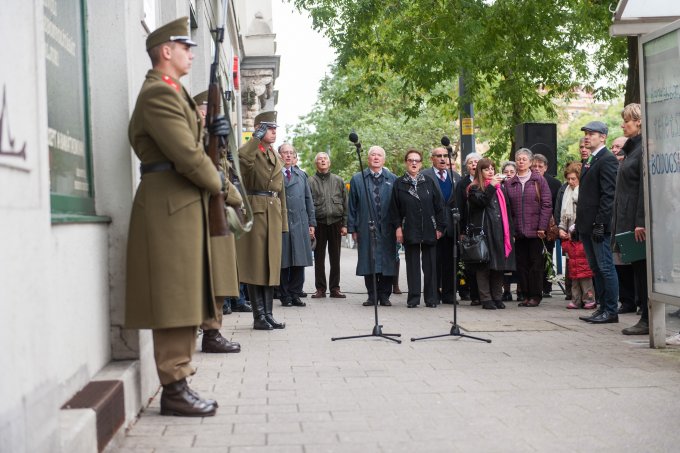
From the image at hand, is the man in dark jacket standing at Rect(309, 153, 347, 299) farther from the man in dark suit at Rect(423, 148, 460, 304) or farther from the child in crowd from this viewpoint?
the child in crowd

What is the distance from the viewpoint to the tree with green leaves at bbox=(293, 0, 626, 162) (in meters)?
17.7

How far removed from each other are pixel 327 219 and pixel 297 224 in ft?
4.73

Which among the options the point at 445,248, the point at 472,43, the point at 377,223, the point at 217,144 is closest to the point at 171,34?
the point at 217,144

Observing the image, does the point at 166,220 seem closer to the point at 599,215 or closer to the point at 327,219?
the point at 599,215

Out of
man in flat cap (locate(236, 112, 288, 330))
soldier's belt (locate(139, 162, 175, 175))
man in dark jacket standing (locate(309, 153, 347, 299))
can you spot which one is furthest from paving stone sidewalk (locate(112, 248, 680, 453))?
man in dark jacket standing (locate(309, 153, 347, 299))

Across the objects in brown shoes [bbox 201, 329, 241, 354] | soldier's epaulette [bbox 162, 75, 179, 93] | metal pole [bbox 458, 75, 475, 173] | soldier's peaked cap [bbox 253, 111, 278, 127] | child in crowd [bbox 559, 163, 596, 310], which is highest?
metal pole [bbox 458, 75, 475, 173]

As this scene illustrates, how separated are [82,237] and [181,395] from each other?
1171 millimetres

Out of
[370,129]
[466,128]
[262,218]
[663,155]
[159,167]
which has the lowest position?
[262,218]

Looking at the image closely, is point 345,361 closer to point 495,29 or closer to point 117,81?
point 117,81

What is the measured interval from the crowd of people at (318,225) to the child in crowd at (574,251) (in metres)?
0.02

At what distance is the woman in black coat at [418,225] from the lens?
1302 centimetres

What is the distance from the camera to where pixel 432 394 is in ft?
21.1

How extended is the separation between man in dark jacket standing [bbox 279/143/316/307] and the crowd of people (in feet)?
0.07

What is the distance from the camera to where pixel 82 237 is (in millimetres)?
5258
